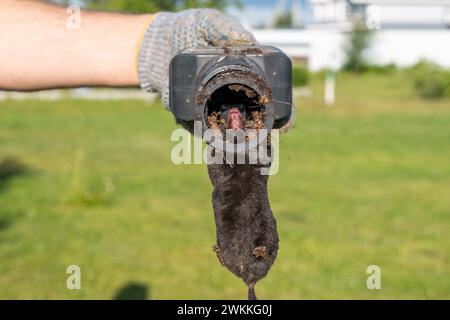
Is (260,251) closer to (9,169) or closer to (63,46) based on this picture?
(63,46)

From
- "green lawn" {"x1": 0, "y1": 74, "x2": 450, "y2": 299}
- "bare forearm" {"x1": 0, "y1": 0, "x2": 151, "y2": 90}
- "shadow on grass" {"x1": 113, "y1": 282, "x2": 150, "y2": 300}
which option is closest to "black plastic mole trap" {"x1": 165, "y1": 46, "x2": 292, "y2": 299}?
"bare forearm" {"x1": 0, "y1": 0, "x2": 151, "y2": 90}

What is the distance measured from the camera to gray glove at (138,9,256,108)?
2.25 meters

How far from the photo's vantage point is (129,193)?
1270cm

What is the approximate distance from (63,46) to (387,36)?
182ft

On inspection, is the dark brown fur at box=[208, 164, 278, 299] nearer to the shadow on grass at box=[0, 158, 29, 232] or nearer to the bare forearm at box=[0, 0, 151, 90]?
the bare forearm at box=[0, 0, 151, 90]

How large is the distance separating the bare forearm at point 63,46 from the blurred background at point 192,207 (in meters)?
0.65

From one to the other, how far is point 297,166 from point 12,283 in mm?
8236

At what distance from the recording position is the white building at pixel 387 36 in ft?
170

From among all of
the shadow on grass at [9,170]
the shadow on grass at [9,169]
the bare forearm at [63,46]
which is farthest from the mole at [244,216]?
the shadow on grass at [9,169]

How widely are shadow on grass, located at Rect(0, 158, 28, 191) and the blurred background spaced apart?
0.06 m

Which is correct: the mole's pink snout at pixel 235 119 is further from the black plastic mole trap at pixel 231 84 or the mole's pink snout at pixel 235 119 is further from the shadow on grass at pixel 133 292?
the shadow on grass at pixel 133 292

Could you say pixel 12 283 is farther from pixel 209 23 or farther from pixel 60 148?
pixel 60 148

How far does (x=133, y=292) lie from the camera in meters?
8.20

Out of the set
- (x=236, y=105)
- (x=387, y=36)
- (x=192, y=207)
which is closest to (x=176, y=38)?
(x=236, y=105)
